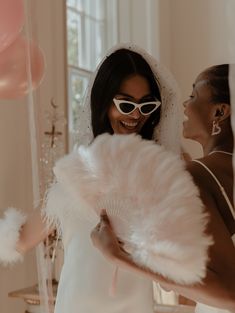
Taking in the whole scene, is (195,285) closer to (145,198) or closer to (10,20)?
(145,198)

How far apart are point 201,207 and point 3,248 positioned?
0.71 metres

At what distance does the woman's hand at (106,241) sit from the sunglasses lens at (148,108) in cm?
48

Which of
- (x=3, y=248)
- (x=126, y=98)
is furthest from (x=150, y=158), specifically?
(x=3, y=248)

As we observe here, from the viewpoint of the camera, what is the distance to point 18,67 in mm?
1722

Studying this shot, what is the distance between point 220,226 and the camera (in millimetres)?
719

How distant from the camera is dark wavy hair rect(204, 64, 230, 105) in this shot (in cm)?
83

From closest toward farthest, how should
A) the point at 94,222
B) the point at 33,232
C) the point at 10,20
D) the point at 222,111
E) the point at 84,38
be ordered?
the point at 222,111 < the point at 94,222 < the point at 33,232 < the point at 10,20 < the point at 84,38

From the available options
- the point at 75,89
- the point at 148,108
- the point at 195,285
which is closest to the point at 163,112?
the point at 148,108

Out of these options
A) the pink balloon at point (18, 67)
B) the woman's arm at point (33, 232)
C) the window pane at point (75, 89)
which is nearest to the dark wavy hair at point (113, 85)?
the woman's arm at point (33, 232)

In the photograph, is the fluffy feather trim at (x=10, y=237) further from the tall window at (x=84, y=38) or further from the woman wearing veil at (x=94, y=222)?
the tall window at (x=84, y=38)

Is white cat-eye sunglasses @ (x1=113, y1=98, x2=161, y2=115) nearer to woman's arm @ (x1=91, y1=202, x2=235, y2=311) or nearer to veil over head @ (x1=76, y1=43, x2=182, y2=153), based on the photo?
veil over head @ (x1=76, y1=43, x2=182, y2=153)

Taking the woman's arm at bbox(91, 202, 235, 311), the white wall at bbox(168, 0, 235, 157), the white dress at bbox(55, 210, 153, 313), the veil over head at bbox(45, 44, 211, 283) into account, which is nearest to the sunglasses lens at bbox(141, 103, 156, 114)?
the white dress at bbox(55, 210, 153, 313)

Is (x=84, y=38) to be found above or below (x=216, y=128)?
above

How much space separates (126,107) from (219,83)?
0.44m
